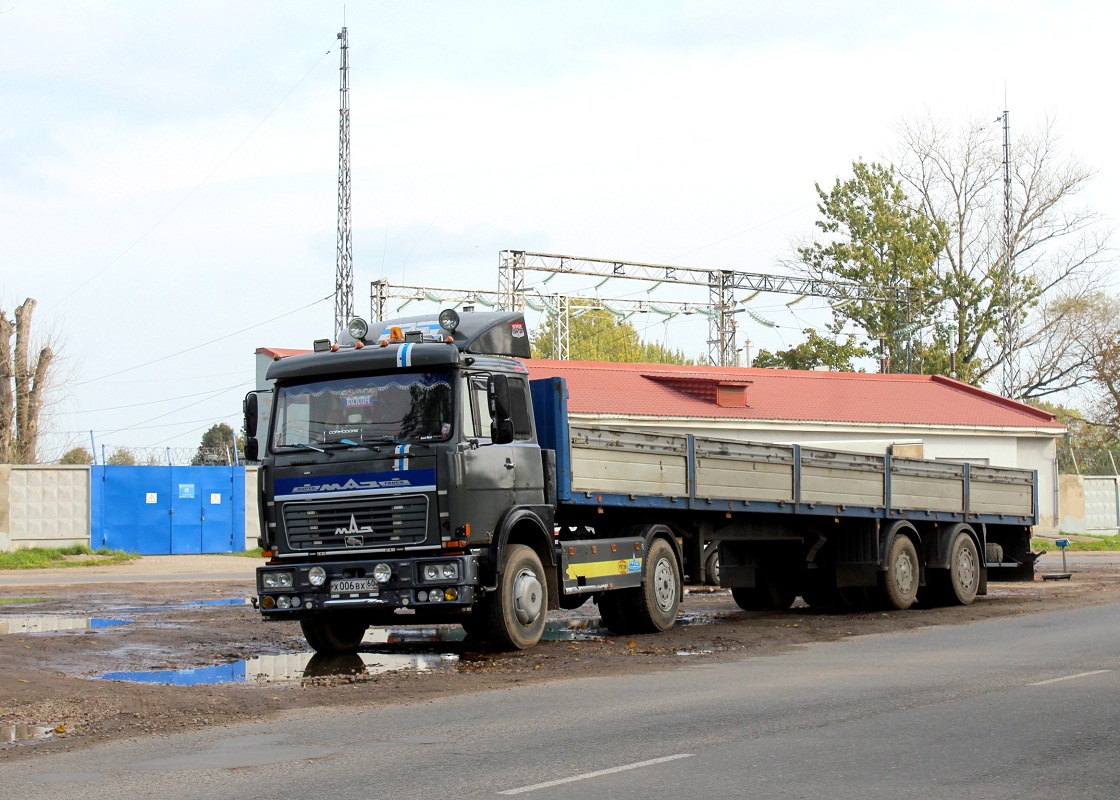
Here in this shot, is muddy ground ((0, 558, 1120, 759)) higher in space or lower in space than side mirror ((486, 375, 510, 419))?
lower

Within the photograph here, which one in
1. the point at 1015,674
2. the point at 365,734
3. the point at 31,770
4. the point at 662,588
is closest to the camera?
the point at 31,770

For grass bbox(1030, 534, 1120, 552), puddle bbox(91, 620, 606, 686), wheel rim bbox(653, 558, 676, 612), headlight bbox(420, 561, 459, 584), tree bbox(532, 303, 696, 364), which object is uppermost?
tree bbox(532, 303, 696, 364)

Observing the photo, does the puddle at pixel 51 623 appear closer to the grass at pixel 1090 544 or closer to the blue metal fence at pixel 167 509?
the blue metal fence at pixel 167 509

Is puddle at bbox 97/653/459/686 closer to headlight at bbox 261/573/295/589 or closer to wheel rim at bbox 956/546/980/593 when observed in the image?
headlight at bbox 261/573/295/589

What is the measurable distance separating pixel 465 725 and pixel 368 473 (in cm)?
452

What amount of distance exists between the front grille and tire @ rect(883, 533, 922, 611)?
339 inches

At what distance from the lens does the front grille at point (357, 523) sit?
518 inches

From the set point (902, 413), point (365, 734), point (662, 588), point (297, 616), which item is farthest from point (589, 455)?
point (902, 413)

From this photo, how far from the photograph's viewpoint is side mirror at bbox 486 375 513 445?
13.4 metres

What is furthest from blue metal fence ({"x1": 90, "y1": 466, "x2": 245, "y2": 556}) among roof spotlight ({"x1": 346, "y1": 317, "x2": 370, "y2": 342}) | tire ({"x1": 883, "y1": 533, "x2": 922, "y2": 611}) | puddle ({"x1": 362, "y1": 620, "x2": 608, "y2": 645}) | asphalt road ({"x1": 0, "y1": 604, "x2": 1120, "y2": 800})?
asphalt road ({"x1": 0, "y1": 604, "x2": 1120, "y2": 800})

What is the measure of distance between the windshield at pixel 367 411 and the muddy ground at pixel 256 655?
7.34ft

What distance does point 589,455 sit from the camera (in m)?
15.0

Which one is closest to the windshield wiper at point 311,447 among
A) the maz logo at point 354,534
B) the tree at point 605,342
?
the maz logo at point 354,534

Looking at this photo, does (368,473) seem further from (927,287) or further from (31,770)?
(927,287)
